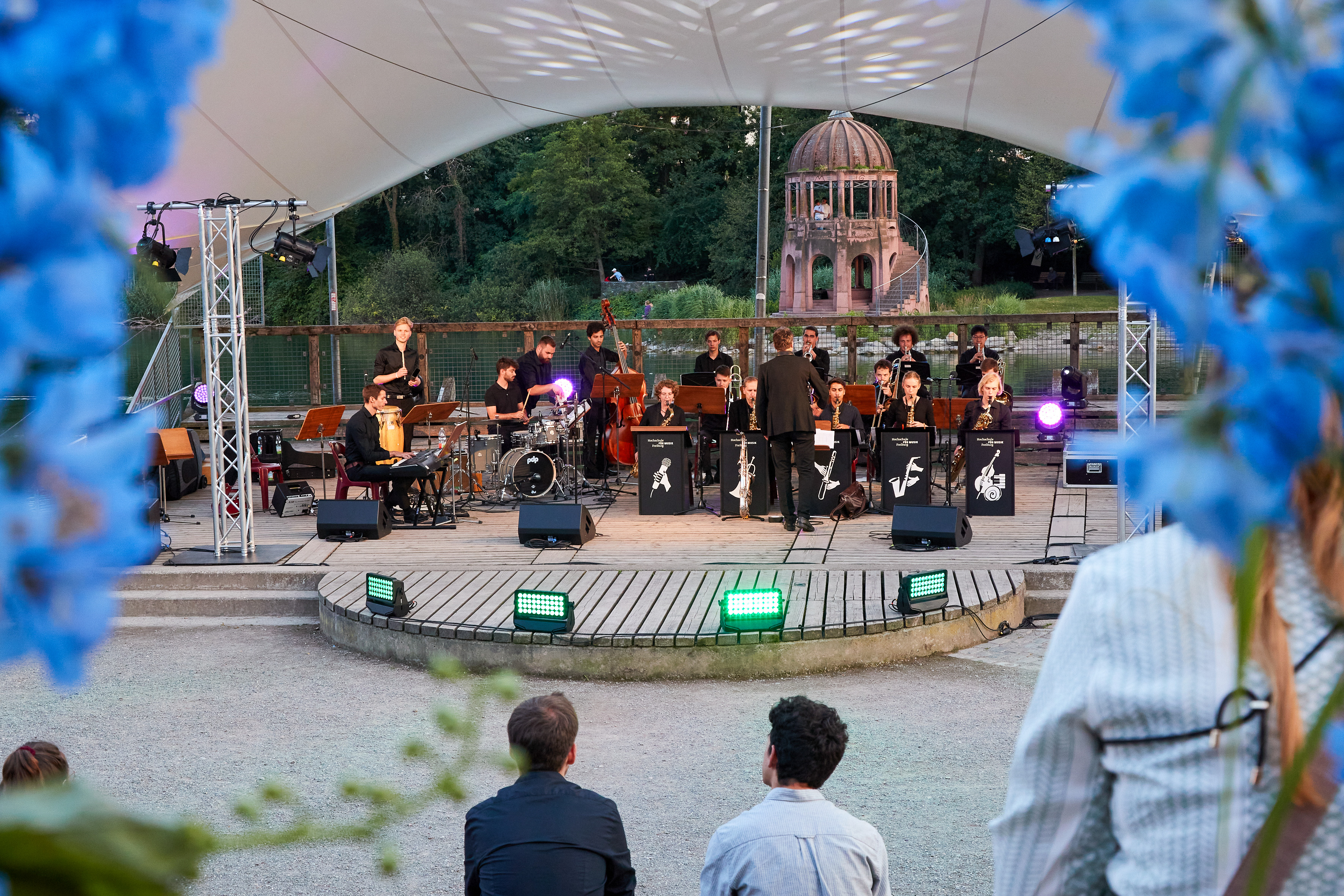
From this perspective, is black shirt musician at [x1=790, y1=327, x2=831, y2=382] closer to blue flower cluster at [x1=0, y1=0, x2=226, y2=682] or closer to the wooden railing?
the wooden railing

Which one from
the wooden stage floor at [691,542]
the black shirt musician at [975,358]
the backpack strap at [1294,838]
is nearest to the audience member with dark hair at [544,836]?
the backpack strap at [1294,838]

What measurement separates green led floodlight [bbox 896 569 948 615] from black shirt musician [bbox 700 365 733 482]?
17.7 feet

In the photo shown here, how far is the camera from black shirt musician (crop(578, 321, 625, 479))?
14453mm

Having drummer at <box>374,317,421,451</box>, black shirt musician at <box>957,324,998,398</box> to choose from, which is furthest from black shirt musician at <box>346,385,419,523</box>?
black shirt musician at <box>957,324,998,398</box>

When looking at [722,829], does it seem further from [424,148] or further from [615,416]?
[424,148]

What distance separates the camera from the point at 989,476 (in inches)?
480

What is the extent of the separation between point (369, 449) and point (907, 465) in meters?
4.98

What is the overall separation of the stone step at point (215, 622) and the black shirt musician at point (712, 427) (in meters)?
5.16

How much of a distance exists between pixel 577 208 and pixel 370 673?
51836mm

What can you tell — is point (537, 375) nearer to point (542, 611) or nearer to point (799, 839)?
point (542, 611)

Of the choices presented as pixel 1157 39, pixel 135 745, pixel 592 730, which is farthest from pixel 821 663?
pixel 1157 39

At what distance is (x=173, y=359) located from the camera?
58.7ft

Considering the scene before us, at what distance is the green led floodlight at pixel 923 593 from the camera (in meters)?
8.60

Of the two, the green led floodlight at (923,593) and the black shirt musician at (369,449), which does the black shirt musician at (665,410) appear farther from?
the green led floodlight at (923,593)
